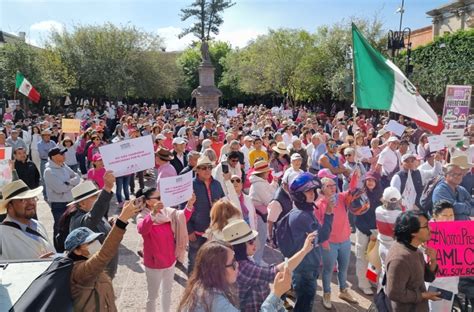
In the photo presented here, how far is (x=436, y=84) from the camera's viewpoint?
31.5 metres

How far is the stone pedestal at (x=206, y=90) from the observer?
98.1 feet

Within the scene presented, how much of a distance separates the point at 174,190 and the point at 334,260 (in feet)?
7.28

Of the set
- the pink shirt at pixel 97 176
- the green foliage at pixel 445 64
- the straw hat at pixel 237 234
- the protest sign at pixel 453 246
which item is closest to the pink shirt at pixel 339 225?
the protest sign at pixel 453 246

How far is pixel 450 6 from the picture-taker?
41.6 m

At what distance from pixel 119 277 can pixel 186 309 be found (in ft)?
13.4

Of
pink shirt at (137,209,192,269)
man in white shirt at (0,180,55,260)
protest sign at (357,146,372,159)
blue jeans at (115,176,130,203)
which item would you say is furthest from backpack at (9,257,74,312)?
protest sign at (357,146,372,159)

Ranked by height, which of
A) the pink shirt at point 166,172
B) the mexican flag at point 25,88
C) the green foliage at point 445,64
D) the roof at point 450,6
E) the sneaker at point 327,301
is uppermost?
the roof at point 450,6

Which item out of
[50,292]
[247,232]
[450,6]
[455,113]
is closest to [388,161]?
[455,113]

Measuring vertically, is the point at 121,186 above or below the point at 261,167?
below

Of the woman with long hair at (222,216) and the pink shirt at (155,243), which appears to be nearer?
the woman with long hair at (222,216)

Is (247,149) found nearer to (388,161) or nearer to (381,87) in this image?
(388,161)

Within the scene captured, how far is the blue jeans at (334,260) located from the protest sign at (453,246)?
1.60 meters

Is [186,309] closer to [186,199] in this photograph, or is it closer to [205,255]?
[205,255]

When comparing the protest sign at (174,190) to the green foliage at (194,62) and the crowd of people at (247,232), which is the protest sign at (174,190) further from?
the green foliage at (194,62)
